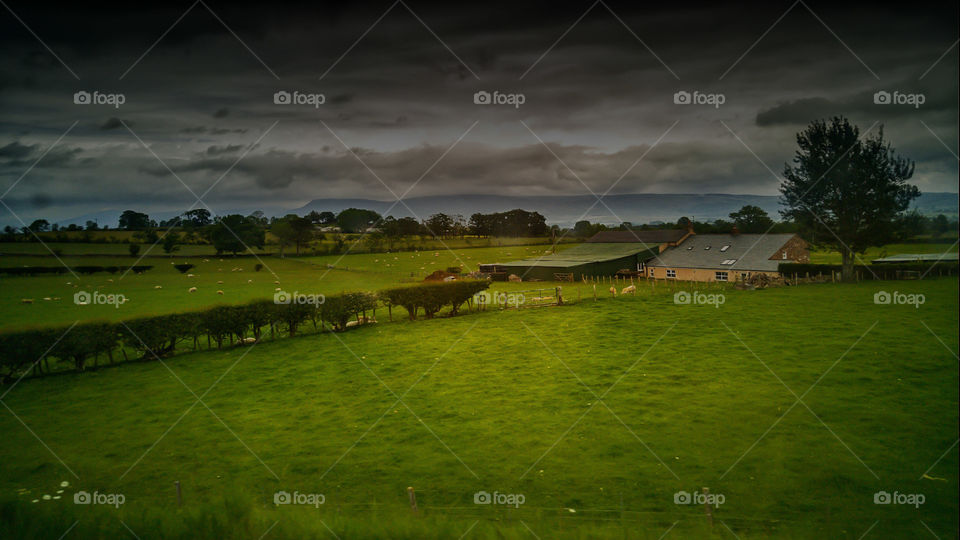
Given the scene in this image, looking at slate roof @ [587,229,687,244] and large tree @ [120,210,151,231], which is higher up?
large tree @ [120,210,151,231]

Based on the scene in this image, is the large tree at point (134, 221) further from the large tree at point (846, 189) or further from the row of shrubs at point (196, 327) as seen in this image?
the large tree at point (846, 189)

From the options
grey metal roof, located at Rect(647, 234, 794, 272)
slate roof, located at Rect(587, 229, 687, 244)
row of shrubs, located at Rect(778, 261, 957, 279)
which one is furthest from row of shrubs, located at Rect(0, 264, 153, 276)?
row of shrubs, located at Rect(778, 261, 957, 279)

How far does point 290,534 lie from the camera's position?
26.2ft

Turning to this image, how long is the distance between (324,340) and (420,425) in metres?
14.6

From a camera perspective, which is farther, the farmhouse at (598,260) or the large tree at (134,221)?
the farmhouse at (598,260)

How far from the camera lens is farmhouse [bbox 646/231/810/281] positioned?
5106cm

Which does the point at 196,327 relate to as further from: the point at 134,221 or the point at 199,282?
the point at 134,221

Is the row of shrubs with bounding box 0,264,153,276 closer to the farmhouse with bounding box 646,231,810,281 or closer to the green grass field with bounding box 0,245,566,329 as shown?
the green grass field with bounding box 0,245,566,329

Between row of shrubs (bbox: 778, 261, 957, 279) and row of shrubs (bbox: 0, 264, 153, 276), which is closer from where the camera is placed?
row of shrubs (bbox: 778, 261, 957, 279)

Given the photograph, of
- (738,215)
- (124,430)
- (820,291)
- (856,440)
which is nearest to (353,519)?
(124,430)

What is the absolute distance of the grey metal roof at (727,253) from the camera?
5159cm

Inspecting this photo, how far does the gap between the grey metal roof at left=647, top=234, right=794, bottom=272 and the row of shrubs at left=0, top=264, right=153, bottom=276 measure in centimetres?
5875

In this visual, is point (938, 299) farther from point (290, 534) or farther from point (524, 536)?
point (290, 534)

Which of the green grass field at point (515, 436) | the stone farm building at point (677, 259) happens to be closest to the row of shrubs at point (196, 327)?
the green grass field at point (515, 436)
